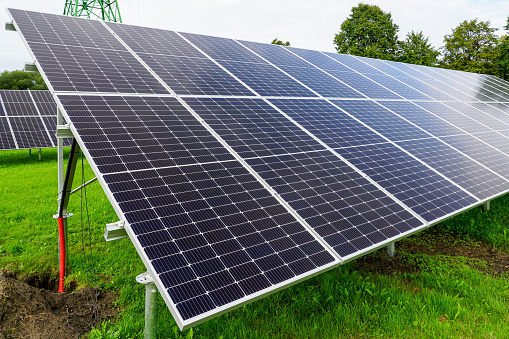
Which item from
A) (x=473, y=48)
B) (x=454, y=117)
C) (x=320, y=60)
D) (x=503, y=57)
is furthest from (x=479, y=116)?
(x=473, y=48)

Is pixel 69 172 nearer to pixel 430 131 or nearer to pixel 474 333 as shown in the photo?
pixel 474 333

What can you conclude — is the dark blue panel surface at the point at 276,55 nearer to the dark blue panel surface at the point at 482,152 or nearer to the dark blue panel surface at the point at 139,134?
the dark blue panel surface at the point at 482,152

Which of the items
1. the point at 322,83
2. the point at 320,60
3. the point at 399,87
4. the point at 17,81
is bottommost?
the point at 17,81

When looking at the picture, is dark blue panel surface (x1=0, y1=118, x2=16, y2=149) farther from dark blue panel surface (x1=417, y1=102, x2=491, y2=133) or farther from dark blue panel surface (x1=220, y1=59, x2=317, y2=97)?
dark blue panel surface (x1=417, y1=102, x2=491, y2=133)

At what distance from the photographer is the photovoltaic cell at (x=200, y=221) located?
3.40 meters

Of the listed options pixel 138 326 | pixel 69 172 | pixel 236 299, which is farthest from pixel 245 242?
pixel 69 172

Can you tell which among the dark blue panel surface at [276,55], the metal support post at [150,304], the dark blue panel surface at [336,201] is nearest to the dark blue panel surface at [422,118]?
the dark blue panel surface at [276,55]

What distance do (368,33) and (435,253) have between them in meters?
49.1

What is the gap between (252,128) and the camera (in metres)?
6.38

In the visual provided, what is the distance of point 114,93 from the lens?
5.88 m

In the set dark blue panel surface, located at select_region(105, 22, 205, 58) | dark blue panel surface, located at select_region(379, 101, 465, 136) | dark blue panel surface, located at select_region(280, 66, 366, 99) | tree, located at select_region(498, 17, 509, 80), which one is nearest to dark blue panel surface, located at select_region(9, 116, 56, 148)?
dark blue panel surface, located at select_region(105, 22, 205, 58)

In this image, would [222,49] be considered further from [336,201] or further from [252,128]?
[336,201]

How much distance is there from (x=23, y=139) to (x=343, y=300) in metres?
20.4

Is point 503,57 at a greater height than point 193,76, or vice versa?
point 503,57
